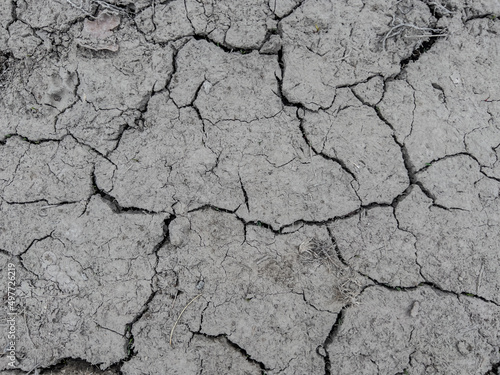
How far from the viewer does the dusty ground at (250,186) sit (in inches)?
85.5

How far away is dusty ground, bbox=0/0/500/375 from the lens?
7.13 ft

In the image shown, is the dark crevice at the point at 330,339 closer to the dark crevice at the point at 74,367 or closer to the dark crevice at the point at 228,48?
the dark crevice at the point at 74,367

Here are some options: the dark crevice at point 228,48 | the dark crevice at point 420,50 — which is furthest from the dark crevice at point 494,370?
the dark crevice at point 228,48

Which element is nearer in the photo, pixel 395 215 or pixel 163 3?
pixel 395 215

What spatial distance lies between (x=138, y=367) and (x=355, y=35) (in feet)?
7.69

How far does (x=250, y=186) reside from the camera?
2275 mm

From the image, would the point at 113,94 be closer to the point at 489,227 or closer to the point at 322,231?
the point at 322,231

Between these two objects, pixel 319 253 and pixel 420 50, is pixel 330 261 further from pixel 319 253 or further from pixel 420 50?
pixel 420 50

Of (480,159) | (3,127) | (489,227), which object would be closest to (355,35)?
(480,159)

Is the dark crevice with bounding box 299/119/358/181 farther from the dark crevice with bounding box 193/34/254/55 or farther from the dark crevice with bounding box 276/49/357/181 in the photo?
the dark crevice with bounding box 193/34/254/55

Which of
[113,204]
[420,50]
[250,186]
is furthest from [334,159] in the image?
[113,204]

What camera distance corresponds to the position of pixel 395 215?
7.45 ft

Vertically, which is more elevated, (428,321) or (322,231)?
(322,231)

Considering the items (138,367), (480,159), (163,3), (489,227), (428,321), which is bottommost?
(138,367)
